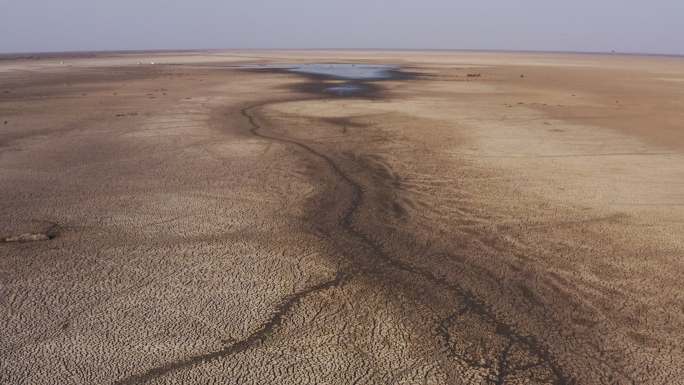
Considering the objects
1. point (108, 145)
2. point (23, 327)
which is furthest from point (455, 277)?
point (108, 145)

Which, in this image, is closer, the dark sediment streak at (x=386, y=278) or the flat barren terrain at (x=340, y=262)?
the dark sediment streak at (x=386, y=278)

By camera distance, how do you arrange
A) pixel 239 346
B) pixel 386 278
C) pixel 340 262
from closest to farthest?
pixel 239 346 < pixel 386 278 < pixel 340 262

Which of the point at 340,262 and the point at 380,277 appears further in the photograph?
the point at 340,262

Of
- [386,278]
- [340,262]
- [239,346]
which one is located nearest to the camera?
[239,346]

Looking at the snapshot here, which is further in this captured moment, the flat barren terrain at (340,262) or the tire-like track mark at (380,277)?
the flat barren terrain at (340,262)

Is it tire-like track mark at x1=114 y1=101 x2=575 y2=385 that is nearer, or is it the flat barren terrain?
tire-like track mark at x1=114 y1=101 x2=575 y2=385

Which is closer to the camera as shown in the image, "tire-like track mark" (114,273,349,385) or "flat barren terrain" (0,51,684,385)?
"tire-like track mark" (114,273,349,385)

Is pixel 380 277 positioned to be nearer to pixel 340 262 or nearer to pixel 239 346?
pixel 340 262

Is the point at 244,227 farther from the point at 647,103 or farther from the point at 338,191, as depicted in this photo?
the point at 647,103

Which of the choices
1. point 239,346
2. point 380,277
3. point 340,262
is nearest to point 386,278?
point 380,277
